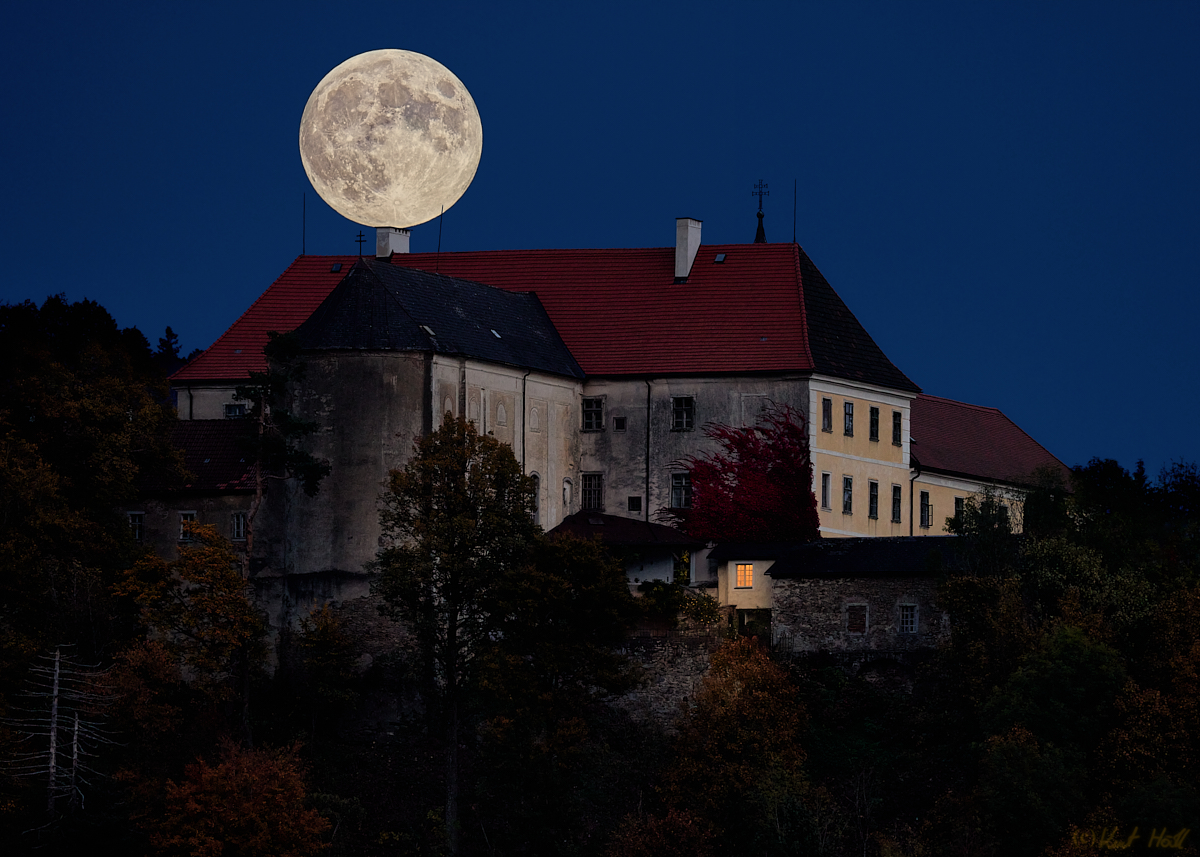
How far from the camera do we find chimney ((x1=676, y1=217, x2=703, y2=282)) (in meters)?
76.6

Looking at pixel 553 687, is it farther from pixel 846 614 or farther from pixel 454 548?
pixel 846 614

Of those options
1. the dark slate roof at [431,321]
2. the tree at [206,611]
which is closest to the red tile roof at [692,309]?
the dark slate roof at [431,321]

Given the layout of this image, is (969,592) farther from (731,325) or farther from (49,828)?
(49,828)

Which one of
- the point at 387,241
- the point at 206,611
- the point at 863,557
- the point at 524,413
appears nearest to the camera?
the point at 206,611

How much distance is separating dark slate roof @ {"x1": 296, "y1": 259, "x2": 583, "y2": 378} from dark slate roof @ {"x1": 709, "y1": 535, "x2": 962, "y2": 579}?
9.59 metres

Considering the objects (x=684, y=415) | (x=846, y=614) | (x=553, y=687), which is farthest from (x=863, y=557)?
(x=684, y=415)

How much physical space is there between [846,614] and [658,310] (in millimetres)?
16090

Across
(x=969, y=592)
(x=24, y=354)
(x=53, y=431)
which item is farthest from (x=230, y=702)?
(x=969, y=592)

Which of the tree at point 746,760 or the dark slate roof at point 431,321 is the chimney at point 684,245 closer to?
the dark slate roof at point 431,321

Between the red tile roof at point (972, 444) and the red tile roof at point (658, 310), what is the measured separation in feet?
16.9

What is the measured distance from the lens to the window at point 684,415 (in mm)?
72438

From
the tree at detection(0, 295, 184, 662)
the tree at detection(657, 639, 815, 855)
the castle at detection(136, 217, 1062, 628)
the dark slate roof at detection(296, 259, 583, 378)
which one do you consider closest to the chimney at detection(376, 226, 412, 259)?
the castle at detection(136, 217, 1062, 628)

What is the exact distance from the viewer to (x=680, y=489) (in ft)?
237

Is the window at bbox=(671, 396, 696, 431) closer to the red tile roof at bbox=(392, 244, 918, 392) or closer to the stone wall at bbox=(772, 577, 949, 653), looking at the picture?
the red tile roof at bbox=(392, 244, 918, 392)
